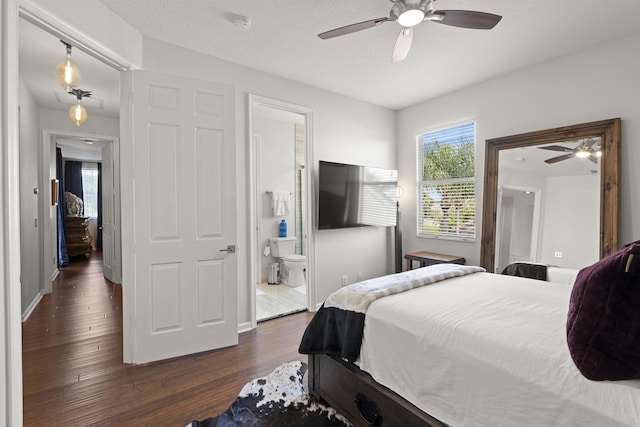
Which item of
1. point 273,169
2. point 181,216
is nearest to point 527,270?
point 181,216

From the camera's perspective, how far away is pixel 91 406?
2.00m

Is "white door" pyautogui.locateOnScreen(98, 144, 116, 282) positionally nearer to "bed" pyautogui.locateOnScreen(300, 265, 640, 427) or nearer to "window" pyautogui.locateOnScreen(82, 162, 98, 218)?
"window" pyautogui.locateOnScreen(82, 162, 98, 218)

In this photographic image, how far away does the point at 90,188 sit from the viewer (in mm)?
8812

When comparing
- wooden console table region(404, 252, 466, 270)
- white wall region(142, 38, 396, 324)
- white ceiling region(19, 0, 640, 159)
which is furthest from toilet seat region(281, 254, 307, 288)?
white ceiling region(19, 0, 640, 159)

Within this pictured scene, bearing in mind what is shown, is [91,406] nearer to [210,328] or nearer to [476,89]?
[210,328]

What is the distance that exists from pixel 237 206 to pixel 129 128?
112 centimetres

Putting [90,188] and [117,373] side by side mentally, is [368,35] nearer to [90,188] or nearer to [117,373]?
[117,373]

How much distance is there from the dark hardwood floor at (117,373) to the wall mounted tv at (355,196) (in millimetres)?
1271

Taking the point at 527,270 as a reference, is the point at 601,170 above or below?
above

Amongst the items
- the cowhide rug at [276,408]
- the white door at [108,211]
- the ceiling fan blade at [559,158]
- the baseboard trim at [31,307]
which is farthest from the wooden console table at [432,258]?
the white door at [108,211]

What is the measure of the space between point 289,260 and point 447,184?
8.31 feet

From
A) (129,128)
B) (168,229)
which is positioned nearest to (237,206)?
(168,229)

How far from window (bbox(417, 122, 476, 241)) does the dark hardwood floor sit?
212 cm

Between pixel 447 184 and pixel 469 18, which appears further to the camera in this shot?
pixel 447 184
